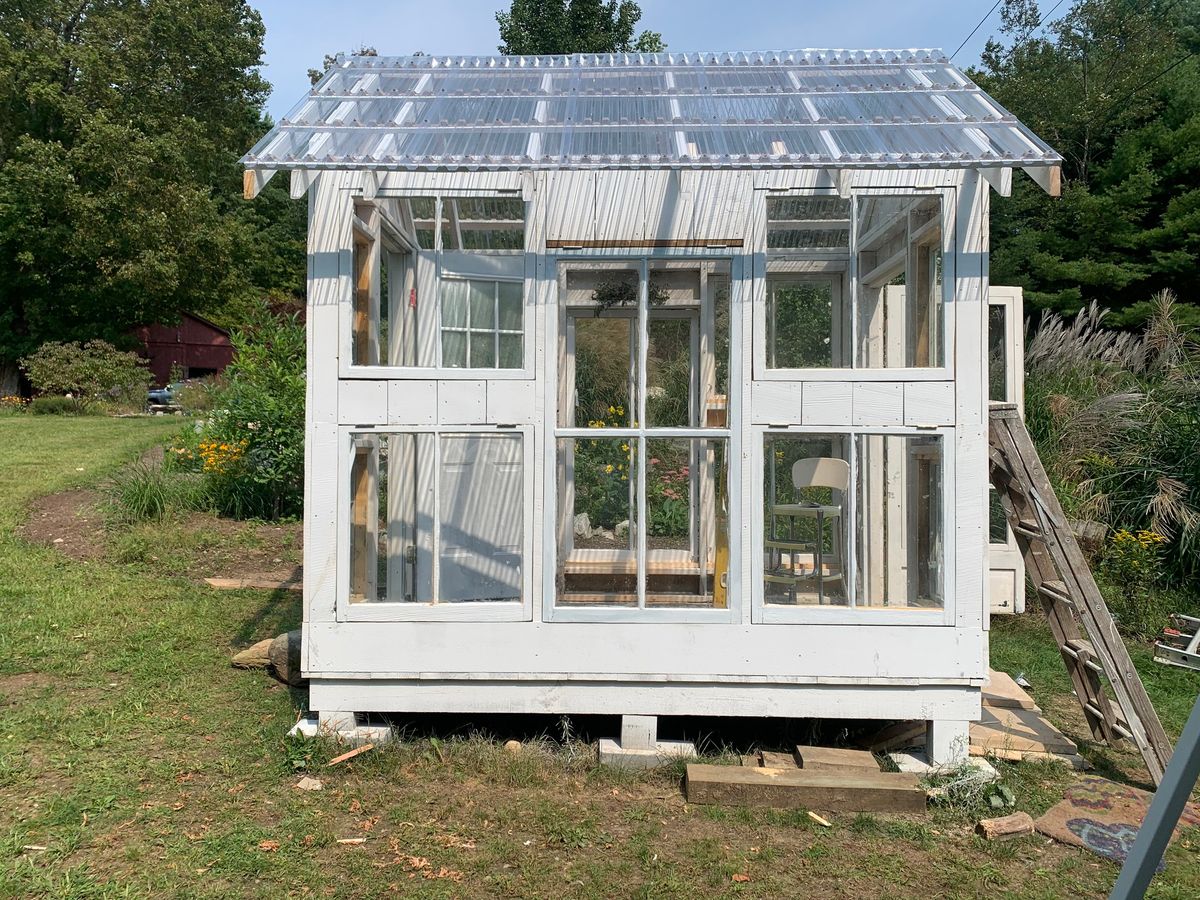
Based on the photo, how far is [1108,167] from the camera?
64.5 ft

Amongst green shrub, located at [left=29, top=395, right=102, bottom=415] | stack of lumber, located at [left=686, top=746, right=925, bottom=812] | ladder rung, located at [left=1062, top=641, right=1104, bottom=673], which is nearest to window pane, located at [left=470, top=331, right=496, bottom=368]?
stack of lumber, located at [left=686, top=746, right=925, bottom=812]

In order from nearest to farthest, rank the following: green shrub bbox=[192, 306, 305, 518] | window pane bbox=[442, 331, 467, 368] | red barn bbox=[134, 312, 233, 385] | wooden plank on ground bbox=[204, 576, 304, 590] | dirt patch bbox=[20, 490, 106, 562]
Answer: window pane bbox=[442, 331, 467, 368] < wooden plank on ground bbox=[204, 576, 304, 590] < dirt patch bbox=[20, 490, 106, 562] < green shrub bbox=[192, 306, 305, 518] < red barn bbox=[134, 312, 233, 385]

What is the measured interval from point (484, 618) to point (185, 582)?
3977mm

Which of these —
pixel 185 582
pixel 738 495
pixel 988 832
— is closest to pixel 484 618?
pixel 738 495

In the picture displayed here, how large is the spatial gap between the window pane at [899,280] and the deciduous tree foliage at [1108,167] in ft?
48.2

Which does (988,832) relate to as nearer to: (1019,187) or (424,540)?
(424,540)

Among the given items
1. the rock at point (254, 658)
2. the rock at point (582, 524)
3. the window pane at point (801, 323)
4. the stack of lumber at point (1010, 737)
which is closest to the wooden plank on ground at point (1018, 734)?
the stack of lumber at point (1010, 737)

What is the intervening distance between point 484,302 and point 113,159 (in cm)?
2027

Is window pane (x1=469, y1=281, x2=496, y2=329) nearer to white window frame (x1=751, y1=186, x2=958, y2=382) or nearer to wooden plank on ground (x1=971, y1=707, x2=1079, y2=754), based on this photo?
white window frame (x1=751, y1=186, x2=958, y2=382)

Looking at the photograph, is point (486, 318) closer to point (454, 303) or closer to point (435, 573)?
point (454, 303)

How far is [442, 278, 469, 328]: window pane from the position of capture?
17.1 ft

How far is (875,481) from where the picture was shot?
5.06m

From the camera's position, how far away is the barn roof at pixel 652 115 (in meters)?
3.96

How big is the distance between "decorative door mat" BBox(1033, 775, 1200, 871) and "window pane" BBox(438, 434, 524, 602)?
113 inches
